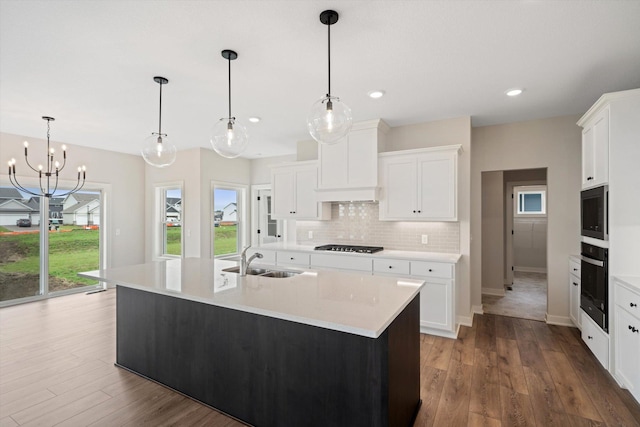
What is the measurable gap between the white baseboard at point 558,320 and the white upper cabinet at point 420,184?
6.33 feet

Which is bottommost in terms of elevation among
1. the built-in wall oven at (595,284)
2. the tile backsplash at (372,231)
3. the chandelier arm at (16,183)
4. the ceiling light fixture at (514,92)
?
the built-in wall oven at (595,284)

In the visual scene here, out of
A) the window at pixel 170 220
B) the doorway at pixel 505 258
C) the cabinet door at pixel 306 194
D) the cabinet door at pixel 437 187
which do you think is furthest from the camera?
the window at pixel 170 220

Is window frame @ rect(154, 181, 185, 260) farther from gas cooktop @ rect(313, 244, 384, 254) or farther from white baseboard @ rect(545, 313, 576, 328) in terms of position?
white baseboard @ rect(545, 313, 576, 328)

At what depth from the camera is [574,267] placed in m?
3.78

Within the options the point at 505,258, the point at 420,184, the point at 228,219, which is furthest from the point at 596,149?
the point at 228,219

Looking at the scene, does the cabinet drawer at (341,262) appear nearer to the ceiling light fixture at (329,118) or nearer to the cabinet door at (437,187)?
the cabinet door at (437,187)

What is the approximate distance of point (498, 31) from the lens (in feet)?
7.23

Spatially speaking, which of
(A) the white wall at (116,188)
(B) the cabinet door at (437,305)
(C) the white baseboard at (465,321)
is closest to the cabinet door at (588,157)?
(B) the cabinet door at (437,305)

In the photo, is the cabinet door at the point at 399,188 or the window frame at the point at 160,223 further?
the window frame at the point at 160,223

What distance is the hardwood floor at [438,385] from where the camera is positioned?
220 centimetres

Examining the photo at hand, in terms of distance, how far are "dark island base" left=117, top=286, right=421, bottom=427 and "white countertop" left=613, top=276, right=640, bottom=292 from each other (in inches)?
64.5

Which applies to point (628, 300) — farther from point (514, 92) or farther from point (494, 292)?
point (494, 292)

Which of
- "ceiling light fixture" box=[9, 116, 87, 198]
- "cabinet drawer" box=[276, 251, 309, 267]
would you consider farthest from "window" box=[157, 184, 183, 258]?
"cabinet drawer" box=[276, 251, 309, 267]

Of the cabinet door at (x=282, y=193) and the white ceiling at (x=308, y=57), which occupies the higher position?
the white ceiling at (x=308, y=57)
